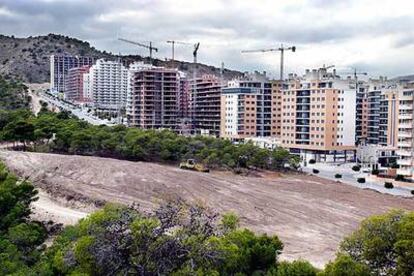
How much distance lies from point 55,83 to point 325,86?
128788 millimetres

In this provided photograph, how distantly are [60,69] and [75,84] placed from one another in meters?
15.2

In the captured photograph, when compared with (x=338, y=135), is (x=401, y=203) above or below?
below

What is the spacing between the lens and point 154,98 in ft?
360

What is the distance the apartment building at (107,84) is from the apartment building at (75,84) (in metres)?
6.43

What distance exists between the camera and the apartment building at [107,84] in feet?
525

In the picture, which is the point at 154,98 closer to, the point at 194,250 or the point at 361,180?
the point at 361,180

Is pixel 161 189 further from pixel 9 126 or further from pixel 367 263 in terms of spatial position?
pixel 367 263

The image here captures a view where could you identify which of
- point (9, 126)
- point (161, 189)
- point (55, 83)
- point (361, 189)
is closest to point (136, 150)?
point (9, 126)

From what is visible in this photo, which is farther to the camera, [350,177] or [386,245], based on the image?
[350,177]

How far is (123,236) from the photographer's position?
18.2 meters

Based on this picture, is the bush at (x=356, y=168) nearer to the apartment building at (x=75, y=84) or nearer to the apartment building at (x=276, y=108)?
the apartment building at (x=276, y=108)

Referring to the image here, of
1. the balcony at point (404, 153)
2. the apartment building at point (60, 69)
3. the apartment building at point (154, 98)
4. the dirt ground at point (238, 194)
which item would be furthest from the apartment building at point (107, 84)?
the balcony at point (404, 153)

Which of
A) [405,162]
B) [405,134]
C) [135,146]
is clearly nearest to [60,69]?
[135,146]

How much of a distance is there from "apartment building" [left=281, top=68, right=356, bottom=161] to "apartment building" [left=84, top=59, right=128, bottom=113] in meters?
79.4
